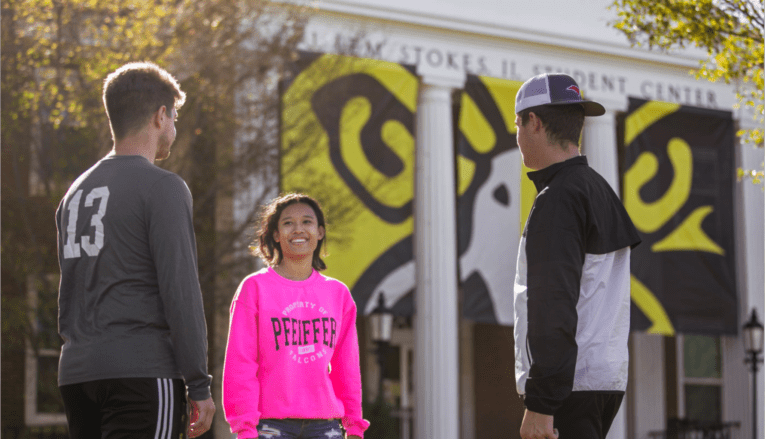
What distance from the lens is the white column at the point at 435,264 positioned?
14500 mm

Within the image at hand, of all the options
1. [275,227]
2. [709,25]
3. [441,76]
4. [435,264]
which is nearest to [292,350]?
[275,227]

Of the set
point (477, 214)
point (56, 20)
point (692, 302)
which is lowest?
point (692, 302)

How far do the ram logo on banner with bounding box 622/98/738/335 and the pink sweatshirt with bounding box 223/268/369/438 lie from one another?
13.0 metres

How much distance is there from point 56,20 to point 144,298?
8178 mm

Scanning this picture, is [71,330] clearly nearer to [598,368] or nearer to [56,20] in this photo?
[598,368]

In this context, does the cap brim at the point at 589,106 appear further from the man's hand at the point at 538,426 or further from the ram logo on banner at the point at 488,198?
the ram logo on banner at the point at 488,198

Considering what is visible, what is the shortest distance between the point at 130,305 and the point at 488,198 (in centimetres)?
1259

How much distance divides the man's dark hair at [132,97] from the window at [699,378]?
19.4m

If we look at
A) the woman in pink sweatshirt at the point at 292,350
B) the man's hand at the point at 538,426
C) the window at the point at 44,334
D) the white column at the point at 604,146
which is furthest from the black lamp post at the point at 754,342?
the man's hand at the point at 538,426

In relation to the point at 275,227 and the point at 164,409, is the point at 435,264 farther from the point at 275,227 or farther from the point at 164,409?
the point at 164,409

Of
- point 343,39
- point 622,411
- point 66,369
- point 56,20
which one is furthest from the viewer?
point 622,411

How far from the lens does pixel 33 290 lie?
11.1 m


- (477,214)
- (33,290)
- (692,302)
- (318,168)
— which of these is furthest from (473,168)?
(33,290)

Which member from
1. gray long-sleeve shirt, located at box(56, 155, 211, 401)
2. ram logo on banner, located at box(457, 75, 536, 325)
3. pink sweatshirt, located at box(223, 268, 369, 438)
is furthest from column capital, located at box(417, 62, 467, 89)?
gray long-sleeve shirt, located at box(56, 155, 211, 401)
